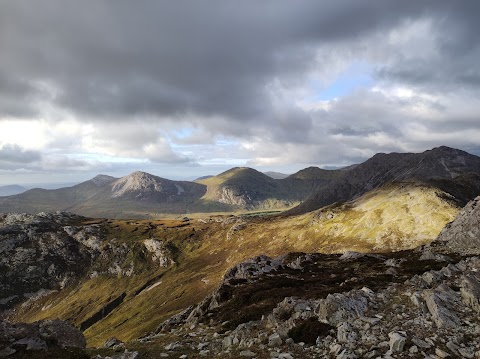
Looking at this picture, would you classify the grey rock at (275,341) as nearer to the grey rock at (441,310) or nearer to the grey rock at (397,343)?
the grey rock at (397,343)

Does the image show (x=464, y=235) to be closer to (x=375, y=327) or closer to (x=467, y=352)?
(x=375, y=327)

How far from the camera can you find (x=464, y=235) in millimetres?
57750

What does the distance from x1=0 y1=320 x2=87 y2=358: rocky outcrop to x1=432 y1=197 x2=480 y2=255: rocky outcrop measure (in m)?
56.5

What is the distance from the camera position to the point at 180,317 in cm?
5778

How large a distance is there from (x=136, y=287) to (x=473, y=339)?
19753 centimetres

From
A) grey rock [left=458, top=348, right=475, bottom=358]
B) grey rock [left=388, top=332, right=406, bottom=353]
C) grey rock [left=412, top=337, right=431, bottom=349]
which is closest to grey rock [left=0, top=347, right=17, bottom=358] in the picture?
grey rock [left=388, top=332, right=406, bottom=353]

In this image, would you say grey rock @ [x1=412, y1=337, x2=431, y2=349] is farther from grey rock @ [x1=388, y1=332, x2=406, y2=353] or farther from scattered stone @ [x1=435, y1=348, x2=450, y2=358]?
scattered stone @ [x1=435, y1=348, x2=450, y2=358]

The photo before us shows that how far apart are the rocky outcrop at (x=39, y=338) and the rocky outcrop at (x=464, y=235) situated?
56.5 metres

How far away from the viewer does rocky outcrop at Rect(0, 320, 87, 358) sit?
80.0 feet

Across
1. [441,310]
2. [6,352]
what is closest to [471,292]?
[441,310]

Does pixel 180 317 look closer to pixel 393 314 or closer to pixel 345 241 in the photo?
pixel 393 314

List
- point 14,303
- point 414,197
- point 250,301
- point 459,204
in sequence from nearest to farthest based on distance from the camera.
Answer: point 250,301, point 459,204, point 414,197, point 14,303

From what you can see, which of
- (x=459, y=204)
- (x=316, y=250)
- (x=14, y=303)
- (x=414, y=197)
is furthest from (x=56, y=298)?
(x=459, y=204)

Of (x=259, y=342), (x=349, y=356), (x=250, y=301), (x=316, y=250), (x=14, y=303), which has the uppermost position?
(x=349, y=356)
